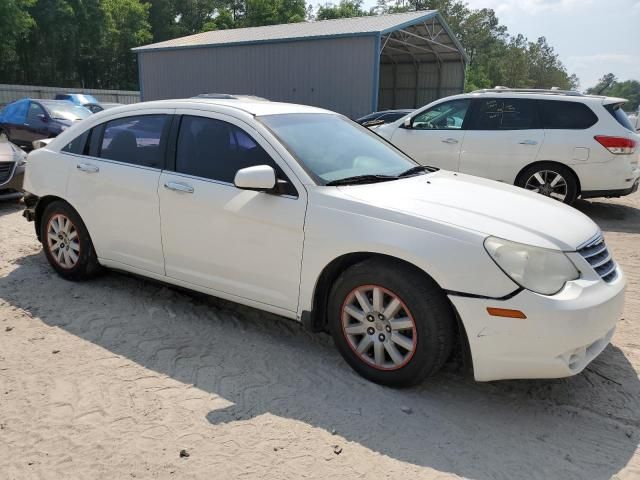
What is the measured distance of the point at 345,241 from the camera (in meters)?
3.22

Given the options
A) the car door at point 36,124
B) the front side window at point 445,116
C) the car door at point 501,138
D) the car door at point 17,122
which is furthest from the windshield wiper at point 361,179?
the car door at point 17,122

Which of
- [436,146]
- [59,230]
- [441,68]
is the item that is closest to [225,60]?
[441,68]

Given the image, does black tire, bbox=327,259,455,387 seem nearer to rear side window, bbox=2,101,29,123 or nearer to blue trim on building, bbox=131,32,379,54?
rear side window, bbox=2,101,29,123

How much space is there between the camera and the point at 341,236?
3240 mm

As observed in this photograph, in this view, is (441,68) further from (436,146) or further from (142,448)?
(142,448)

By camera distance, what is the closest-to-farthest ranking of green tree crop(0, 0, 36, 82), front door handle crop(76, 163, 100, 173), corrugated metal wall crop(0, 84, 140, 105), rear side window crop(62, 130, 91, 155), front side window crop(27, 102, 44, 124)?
1. front door handle crop(76, 163, 100, 173)
2. rear side window crop(62, 130, 91, 155)
3. front side window crop(27, 102, 44, 124)
4. corrugated metal wall crop(0, 84, 140, 105)
5. green tree crop(0, 0, 36, 82)

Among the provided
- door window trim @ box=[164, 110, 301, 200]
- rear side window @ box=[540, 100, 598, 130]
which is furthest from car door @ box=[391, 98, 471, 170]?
door window trim @ box=[164, 110, 301, 200]

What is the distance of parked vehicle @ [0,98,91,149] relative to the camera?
497 inches

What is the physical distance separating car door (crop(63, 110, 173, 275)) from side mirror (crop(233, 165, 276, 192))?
3.27ft

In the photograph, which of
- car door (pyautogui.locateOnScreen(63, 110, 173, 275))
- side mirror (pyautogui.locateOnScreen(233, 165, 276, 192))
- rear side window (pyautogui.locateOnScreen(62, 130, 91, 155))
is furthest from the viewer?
rear side window (pyautogui.locateOnScreen(62, 130, 91, 155))

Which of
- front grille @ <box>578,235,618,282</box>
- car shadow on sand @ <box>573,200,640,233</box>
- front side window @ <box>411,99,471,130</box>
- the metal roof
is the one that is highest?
the metal roof

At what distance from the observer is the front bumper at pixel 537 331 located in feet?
9.17

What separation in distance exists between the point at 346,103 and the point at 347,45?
211 centimetres

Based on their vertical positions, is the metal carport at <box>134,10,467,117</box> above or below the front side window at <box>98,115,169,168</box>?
above
